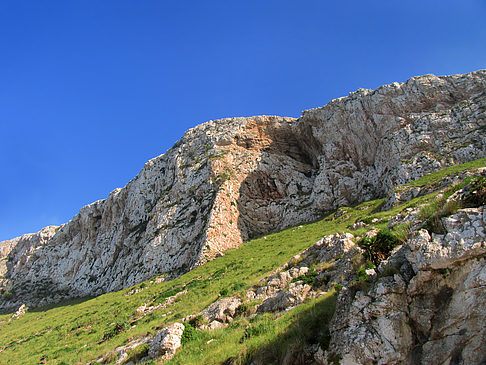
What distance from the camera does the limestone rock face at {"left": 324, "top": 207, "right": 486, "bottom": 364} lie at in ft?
16.6

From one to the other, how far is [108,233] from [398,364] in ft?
233

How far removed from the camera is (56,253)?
75.0m

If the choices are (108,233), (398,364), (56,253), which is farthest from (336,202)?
(56,253)

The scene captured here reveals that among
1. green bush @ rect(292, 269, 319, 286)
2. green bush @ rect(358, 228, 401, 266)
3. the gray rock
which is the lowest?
the gray rock

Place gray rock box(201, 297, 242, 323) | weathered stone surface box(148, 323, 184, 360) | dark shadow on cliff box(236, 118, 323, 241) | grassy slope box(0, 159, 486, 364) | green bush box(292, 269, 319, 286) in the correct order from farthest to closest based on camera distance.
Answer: dark shadow on cliff box(236, 118, 323, 241) → gray rock box(201, 297, 242, 323) → green bush box(292, 269, 319, 286) → weathered stone surface box(148, 323, 184, 360) → grassy slope box(0, 159, 486, 364)

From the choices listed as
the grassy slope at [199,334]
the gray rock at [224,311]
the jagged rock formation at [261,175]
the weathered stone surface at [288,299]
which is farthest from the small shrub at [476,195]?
the jagged rock formation at [261,175]

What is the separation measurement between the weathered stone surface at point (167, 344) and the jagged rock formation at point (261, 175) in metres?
26.3

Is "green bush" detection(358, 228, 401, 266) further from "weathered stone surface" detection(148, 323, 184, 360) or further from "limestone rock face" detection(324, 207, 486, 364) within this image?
"weathered stone surface" detection(148, 323, 184, 360)

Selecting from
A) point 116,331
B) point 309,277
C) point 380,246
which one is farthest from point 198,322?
point 116,331

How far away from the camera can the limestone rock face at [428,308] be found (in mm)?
5062

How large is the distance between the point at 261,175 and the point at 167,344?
43926mm

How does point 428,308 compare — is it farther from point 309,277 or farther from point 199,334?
point 199,334

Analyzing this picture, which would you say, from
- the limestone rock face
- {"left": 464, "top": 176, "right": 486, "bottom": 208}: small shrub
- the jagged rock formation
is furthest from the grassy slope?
the jagged rock formation

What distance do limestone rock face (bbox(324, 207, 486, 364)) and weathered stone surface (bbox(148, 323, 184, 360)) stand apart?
7021 millimetres
